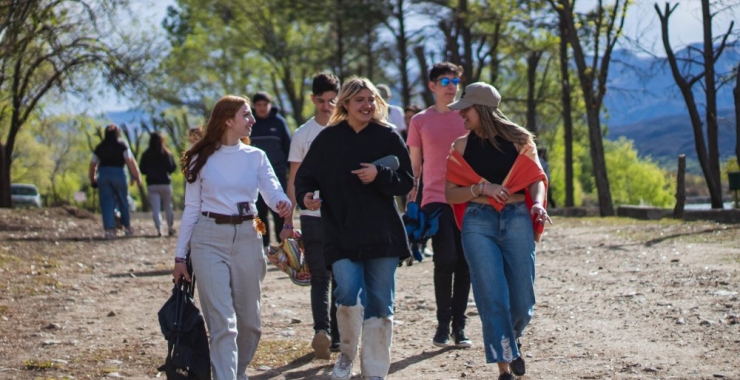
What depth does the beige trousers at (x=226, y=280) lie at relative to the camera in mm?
6895

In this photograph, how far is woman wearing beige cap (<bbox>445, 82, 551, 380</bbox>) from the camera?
7.04 meters

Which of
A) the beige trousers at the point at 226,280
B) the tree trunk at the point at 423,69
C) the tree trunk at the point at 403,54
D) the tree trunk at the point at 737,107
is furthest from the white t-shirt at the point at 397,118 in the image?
the tree trunk at the point at 403,54

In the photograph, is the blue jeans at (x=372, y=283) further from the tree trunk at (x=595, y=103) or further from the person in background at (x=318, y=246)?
the tree trunk at (x=595, y=103)

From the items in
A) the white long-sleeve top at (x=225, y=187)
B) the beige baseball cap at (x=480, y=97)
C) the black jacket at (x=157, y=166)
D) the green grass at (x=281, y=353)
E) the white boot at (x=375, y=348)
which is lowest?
the green grass at (x=281, y=353)

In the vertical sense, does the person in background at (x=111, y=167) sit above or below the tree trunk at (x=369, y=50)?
below

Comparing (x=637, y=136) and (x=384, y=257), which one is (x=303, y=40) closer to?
(x=384, y=257)

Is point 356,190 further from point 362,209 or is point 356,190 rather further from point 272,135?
point 272,135

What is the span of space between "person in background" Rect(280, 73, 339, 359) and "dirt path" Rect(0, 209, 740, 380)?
22 cm

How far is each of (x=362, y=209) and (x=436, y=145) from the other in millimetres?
1891

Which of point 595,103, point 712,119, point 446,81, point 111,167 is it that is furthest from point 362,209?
point 595,103

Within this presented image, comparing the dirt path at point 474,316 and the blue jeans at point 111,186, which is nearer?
the dirt path at point 474,316

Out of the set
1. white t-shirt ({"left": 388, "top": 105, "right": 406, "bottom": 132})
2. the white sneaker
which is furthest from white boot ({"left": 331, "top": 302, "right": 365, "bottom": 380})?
white t-shirt ({"left": 388, "top": 105, "right": 406, "bottom": 132})

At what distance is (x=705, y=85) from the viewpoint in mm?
26938

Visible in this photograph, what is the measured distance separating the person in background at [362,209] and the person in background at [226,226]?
0.28 metres
